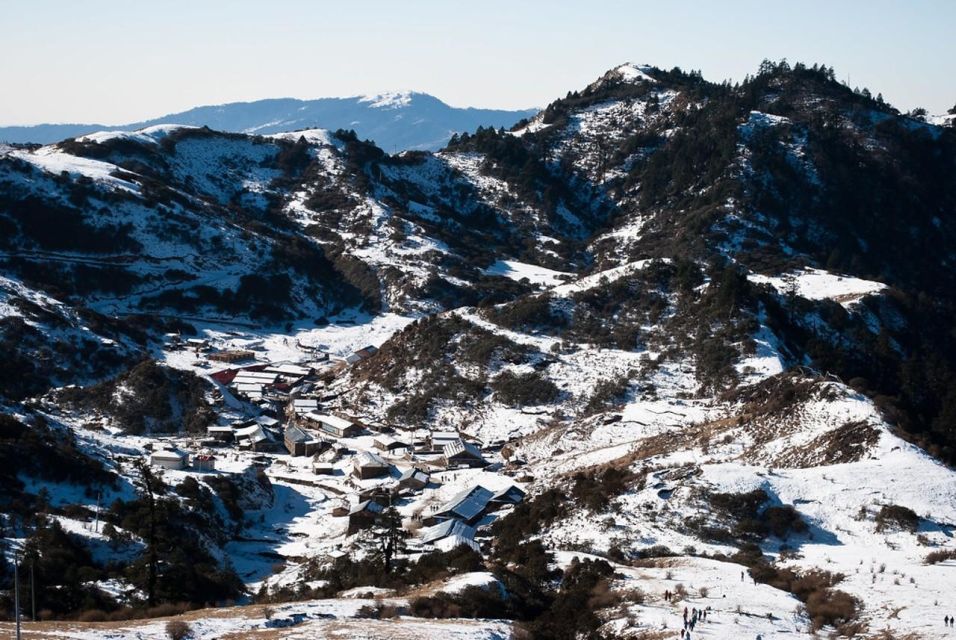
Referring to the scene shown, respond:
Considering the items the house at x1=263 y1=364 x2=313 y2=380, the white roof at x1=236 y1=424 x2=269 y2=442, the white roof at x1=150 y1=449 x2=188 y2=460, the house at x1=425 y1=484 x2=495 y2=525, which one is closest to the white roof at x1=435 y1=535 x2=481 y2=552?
the house at x1=425 y1=484 x2=495 y2=525

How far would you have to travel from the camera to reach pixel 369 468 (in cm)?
5644

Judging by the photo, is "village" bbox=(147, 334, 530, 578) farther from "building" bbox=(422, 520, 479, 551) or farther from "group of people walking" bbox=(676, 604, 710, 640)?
"group of people walking" bbox=(676, 604, 710, 640)

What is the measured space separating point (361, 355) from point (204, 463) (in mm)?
30811

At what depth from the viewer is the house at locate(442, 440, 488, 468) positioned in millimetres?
58844

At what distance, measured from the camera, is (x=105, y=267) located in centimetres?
10000

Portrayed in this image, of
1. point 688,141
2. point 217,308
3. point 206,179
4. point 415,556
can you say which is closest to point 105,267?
point 217,308

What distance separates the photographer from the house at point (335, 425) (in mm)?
65250

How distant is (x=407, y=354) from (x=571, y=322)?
13.7m

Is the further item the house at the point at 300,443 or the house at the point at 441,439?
the house at the point at 300,443

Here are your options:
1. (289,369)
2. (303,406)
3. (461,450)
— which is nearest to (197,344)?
(289,369)

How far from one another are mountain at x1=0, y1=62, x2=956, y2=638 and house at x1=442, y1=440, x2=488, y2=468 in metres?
1.34

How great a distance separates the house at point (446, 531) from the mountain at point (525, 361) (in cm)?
30

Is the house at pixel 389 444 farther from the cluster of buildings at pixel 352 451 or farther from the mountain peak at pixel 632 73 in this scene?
the mountain peak at pixel 632 73

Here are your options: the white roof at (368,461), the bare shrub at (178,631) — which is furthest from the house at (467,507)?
the bare shrub at (178,631)
